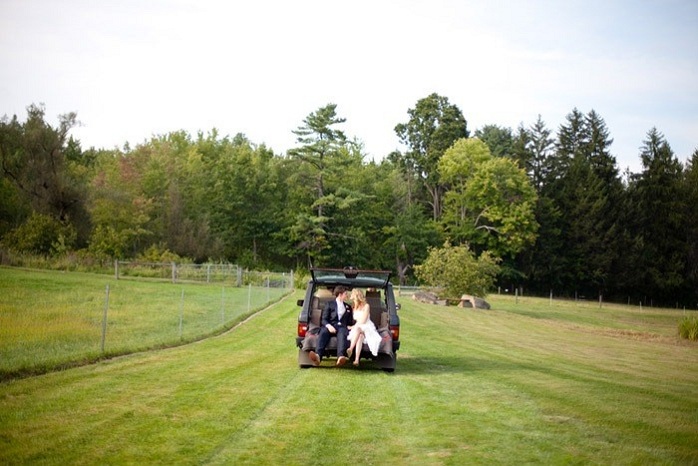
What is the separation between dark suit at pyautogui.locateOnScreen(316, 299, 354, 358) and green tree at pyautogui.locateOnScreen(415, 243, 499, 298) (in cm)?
3449

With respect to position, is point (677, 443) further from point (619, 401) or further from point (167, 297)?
point (167, 297)

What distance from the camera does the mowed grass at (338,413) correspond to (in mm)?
7465

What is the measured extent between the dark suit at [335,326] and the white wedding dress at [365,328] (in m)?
0.18

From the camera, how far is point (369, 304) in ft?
50.8

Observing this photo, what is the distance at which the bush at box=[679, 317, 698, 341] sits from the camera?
35406mm

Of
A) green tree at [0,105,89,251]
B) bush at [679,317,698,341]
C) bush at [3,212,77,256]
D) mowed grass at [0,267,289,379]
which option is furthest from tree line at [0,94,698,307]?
bush at [679,317,698,341]

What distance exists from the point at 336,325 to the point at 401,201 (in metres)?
67.6

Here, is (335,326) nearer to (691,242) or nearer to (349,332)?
(349,332)

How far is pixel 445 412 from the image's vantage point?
9.88 metres

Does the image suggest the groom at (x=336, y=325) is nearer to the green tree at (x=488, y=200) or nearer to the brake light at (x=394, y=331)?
the brake light at (x=394, y=331)

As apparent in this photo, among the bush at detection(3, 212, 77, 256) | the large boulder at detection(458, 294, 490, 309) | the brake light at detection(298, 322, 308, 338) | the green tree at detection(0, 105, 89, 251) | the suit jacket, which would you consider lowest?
the large boulder at detection(458, 294, 490, 309)

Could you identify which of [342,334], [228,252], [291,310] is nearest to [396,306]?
[342,334]

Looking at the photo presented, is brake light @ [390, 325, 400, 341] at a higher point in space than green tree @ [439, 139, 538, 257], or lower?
lower

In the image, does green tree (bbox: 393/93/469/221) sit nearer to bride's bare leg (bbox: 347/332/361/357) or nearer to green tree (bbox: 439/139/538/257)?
green tree (bbox: 439/139/538/257)
